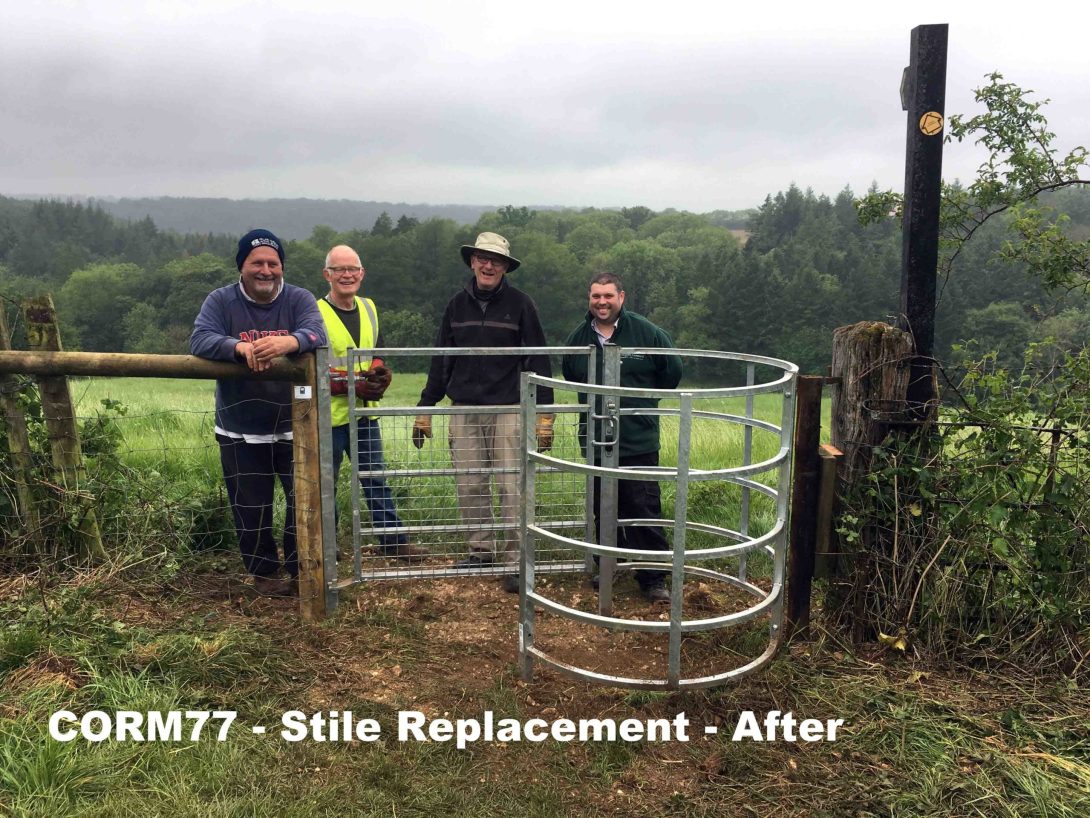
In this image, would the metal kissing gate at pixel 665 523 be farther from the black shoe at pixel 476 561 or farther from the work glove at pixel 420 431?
the work glove at pixel 420 431

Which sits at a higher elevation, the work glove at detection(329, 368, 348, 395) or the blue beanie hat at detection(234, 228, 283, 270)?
the blue beanie hat at detection(234, 228, 283, 270)

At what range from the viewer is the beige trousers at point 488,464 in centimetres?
540

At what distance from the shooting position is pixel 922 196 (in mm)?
4223

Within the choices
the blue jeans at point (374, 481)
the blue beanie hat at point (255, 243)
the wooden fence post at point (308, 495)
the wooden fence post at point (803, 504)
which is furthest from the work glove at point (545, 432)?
the blue beanie hat at point (255, 243)

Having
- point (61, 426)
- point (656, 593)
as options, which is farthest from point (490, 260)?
point (61, 426)

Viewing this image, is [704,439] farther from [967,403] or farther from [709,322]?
[709,322]

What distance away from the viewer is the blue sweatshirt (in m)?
4.75

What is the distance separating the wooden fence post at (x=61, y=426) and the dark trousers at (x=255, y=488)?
0.78 meters

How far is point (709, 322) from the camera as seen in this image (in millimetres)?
70000

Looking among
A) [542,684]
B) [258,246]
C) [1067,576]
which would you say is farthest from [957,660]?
[258,246]

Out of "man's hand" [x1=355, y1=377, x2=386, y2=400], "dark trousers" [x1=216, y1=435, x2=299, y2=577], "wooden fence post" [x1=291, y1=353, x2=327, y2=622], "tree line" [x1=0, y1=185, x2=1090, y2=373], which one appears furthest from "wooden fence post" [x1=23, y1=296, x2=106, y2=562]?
"tree line" [x1=0, y1=185, x2=1090, y2=373]

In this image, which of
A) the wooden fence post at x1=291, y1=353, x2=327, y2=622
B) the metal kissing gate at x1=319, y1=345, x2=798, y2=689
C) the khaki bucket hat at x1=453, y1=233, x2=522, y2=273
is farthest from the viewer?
the khaki bucket hat at x1=453, y1=233, x2=522, y2=273

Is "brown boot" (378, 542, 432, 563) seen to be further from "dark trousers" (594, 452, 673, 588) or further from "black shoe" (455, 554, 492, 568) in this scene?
"dark trousers" (594, 452, 673, 588)

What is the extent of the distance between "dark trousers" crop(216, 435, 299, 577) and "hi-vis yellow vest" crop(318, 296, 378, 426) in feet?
1.82
